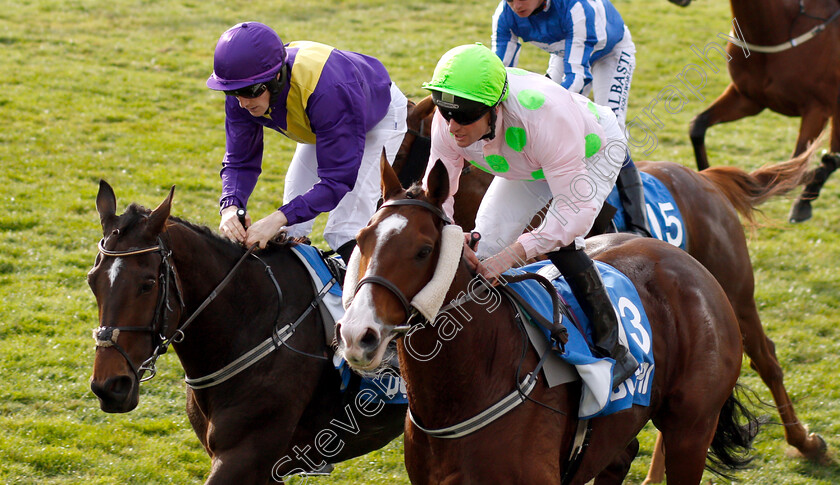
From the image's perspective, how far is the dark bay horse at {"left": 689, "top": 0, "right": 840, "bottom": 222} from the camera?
24.7 ft

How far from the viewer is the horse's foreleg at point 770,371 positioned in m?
5.06

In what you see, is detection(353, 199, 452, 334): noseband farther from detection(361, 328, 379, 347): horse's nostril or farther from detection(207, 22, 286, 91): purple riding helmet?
detection(207, 22, 286, 91): purple riding helmet

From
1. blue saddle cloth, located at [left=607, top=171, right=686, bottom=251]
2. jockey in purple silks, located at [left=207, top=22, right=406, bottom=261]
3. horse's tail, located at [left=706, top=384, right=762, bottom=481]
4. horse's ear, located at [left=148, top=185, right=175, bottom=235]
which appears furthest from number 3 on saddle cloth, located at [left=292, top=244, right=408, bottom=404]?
blue saddle cloth, located at [left=607, top=171, right=686, bottom=251]

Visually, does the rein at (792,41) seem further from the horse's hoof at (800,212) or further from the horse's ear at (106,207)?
the horse's ear at (106,207)

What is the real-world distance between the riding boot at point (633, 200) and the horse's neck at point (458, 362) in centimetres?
222

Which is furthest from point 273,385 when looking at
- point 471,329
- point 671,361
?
point 671,361

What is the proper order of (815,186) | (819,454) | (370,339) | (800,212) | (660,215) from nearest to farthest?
(370,339) → (819,454) → (660,215) → (815,186) → (800,212)

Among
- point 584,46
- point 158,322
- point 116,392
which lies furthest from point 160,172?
point 116,392

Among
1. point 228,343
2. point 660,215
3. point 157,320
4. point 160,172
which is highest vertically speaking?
point 157,320

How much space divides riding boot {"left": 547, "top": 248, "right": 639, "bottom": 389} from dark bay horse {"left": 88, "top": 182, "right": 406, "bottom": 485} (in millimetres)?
1008

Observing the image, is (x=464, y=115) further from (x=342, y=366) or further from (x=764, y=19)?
(x=764, y=19)

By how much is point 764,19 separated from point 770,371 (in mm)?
3650

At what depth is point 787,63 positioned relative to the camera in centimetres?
757

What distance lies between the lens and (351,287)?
2.68 m
